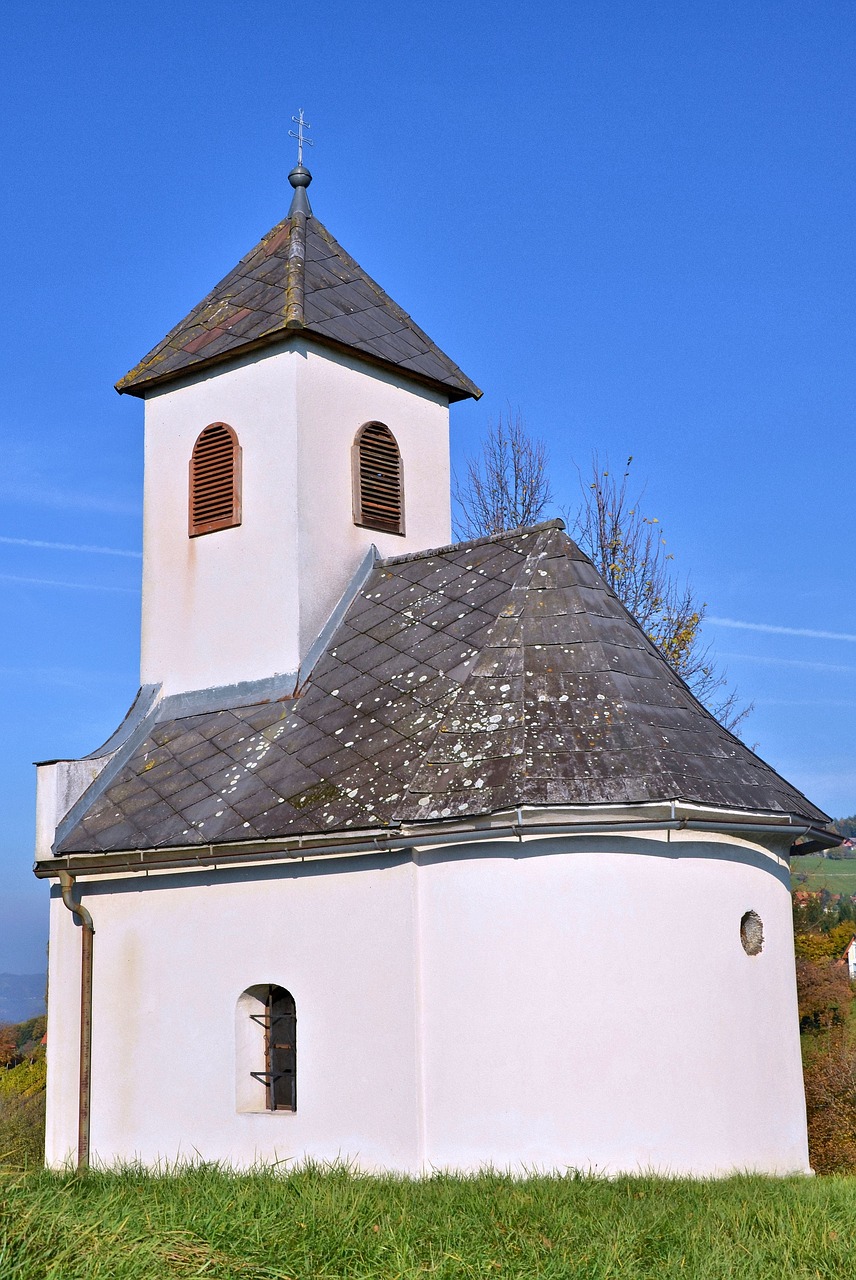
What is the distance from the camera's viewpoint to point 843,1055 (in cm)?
2298

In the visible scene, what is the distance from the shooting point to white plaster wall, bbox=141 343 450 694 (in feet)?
44.5

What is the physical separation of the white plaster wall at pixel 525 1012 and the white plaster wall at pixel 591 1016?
0.01 m

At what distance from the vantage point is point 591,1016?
9.83 meters

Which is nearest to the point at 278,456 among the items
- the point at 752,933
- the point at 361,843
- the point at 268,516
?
the point at 268,516

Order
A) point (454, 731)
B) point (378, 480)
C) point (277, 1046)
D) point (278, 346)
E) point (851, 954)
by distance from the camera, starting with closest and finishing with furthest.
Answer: point (454, 731) < point (277, 1046) < point (278, 346) < point (378, 480) < point (851, 954)

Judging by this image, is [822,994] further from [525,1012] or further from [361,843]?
[361,843]

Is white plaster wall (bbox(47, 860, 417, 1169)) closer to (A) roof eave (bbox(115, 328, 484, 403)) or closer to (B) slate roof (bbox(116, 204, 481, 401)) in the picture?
(A) roof eave (bbox(115, 328, 484, 403))

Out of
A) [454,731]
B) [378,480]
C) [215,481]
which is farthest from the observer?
[378,480]

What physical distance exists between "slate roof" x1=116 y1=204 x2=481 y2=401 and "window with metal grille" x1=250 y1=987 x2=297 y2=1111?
21.8 feet

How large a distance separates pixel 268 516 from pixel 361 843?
4.63m

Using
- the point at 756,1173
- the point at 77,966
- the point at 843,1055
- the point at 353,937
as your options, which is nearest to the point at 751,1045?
the point at 756,1173

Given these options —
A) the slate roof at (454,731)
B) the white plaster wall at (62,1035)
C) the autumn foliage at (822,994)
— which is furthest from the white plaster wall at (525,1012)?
the autumn foliage at (822,994)

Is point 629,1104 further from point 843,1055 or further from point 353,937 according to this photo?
point 843,1055

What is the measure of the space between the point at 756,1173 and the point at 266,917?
14.1 ft
